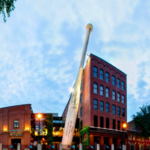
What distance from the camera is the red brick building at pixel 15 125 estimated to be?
1693 inches

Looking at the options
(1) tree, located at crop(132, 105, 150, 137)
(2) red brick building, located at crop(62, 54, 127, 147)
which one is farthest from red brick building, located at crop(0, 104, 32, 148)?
(1) tree, located at crop(132, 105, 150, 137)

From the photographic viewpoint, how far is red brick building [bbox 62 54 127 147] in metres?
43.4

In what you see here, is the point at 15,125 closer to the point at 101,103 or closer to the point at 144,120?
the point at 101,103

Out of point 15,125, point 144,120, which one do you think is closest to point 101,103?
point 144,120

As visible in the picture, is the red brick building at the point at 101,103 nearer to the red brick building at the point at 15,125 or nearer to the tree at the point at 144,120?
the tree at the point at 144,120

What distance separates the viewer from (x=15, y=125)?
4431 centimetres

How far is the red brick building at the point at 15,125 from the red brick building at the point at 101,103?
36.6 ft

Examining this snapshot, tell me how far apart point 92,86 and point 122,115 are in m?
12.5

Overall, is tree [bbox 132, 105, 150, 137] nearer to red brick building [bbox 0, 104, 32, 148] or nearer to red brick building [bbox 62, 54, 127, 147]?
red brick building [bbox 62, 54, 127, 147]

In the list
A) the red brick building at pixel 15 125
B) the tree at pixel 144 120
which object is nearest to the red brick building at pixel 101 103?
the tree at pixel 144 120

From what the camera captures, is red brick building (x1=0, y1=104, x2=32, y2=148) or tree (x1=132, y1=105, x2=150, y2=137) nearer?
red brick building (x1=0, y1=104, x2=32, y2=148)

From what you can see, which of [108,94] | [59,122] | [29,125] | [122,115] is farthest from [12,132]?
[122,115]

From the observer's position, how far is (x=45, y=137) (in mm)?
44062

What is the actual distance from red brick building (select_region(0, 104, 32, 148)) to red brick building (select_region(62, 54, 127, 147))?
11148 mm
